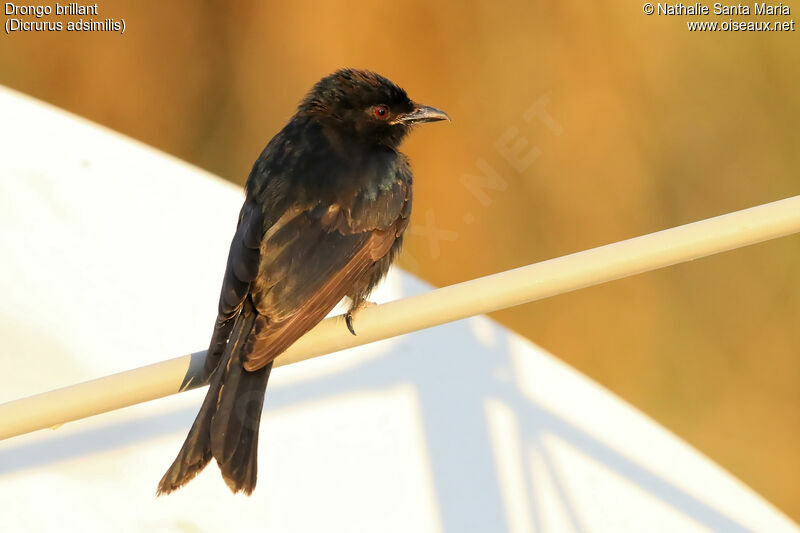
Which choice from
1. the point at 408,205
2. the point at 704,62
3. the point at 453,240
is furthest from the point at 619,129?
the point at 408,205

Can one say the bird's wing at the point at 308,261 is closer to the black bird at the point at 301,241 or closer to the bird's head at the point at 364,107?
the black bird at the point at 301,241

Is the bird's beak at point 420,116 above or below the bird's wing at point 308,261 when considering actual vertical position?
above

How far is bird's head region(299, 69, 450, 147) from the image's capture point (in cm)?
382

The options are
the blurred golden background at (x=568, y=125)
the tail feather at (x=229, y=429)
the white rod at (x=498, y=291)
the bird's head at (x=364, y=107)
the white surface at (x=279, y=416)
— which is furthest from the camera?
the blurred golden background at (x=568, y=125)

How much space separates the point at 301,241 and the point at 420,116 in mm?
881

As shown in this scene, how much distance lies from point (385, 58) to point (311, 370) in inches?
173

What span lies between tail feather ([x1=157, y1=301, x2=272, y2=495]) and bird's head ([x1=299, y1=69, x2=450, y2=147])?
1.06 m

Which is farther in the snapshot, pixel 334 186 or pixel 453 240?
pixel 453 240

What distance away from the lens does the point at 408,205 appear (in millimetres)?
3602

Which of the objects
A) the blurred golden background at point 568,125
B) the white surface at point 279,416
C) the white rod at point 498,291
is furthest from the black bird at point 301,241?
the blurred golden background at point 568,125

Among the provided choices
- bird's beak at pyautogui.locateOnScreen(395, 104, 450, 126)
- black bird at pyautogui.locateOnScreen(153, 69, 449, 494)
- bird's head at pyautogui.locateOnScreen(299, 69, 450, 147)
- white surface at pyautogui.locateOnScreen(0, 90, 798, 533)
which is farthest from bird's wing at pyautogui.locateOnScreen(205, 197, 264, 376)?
white surface at pyautogui.locateOnScreen(0, 90, 798, 533)

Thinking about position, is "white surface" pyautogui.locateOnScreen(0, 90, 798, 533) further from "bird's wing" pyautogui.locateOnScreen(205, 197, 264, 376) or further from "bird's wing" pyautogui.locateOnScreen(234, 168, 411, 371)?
"bird's wing" pyautogui.locateOnScreen(205, 197, 264, 376)

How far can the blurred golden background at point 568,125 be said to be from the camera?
26.7ft

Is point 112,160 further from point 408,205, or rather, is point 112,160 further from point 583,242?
point 583,242
